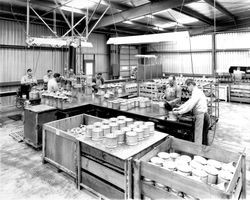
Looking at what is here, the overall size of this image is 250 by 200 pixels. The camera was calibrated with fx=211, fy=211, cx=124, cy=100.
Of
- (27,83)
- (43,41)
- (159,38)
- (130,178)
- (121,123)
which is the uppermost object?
(43,41)

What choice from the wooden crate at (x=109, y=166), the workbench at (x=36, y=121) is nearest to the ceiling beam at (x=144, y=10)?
the workbench at (x=36, y=121)

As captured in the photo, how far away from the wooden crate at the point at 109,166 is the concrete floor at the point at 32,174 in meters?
0.28

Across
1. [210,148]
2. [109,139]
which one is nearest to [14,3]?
[109,139]

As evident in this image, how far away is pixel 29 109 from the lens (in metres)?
4.86

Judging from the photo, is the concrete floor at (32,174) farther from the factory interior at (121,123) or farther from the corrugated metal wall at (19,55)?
the corrugated metal wall at (19,55)

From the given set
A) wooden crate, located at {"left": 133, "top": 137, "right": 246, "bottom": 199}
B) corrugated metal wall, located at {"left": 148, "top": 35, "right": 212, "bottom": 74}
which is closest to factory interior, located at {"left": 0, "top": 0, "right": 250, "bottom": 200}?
wooden crate, located at {"left": 133, "top": 137, "right": 246, "bottom": 199}

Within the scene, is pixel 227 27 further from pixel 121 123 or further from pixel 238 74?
pixel 121 123

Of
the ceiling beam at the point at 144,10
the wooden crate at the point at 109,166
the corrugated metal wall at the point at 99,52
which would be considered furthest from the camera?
the corrugated metal wall at the point at 99,52

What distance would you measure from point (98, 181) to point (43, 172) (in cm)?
142

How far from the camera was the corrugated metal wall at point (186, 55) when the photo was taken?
13105mm

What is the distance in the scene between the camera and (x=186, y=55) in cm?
1416

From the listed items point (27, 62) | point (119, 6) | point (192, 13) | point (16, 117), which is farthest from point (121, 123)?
point (27, 62)

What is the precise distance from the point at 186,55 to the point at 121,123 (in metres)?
12.1

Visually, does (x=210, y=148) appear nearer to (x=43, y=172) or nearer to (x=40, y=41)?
(x=43, y=172)
